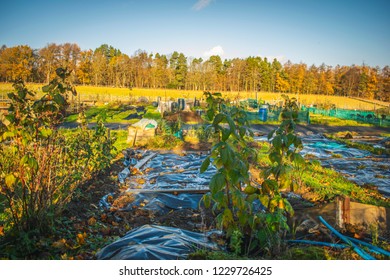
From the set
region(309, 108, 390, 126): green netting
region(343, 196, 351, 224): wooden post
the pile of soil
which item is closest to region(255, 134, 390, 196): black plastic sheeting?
region(343, 196, 351, 224): wooden post

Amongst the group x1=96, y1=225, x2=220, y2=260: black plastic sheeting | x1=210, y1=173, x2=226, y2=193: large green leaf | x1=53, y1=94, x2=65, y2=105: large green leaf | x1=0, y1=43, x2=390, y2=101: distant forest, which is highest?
x1=0, y1=43, x2=390, y2=101: distant forest

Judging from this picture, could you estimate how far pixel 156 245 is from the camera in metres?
2.82

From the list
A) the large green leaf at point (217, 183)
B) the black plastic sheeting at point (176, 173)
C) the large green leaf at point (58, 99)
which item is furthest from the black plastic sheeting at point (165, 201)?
the large green leaf at point (58, 99)

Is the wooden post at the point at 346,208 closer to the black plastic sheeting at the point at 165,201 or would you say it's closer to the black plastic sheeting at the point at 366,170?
the black plastic sheeting at the point at 165,201

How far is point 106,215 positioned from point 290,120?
257 cm

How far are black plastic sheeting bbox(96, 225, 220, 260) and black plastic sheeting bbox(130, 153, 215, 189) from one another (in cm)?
242

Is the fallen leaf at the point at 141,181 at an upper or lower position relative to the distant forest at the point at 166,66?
lower

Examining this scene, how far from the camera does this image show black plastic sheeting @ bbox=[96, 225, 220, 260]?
2.64 m

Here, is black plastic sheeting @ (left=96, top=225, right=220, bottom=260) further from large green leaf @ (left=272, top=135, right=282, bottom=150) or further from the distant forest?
the distant forest

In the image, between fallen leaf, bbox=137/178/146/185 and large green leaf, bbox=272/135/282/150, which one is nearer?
large green leaf, bbox=272/135/282/150

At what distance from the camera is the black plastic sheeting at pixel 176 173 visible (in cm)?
584

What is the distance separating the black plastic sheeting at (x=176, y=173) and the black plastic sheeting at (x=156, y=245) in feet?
7.94

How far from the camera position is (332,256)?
264 cm
